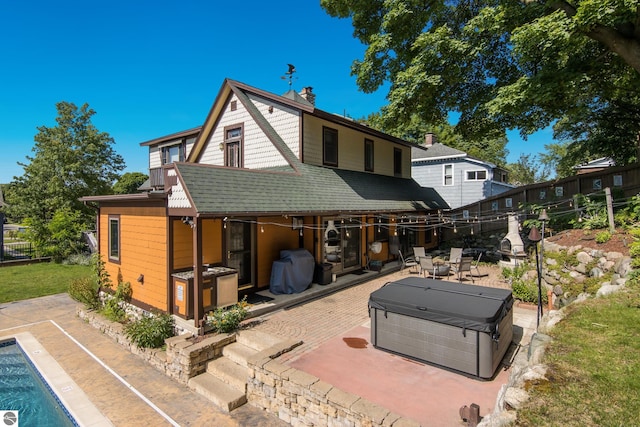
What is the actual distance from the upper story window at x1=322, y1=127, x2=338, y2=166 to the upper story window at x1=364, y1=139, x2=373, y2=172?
2226mm

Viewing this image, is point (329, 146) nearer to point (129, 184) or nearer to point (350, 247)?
point (350, 247)

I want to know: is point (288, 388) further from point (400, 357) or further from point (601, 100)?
point (601, 100)

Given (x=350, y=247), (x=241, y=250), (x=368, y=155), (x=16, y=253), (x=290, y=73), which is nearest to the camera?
(x=241, y=250)

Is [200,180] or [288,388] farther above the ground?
[200,180]

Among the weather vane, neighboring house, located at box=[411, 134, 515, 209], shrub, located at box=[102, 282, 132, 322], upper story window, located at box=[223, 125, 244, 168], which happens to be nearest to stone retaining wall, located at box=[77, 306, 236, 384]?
shrub, located at box=[102, 282, 132, 322]

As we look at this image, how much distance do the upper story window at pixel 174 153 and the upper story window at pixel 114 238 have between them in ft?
26.9

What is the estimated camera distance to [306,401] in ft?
16.5

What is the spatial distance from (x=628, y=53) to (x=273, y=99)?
12.0m

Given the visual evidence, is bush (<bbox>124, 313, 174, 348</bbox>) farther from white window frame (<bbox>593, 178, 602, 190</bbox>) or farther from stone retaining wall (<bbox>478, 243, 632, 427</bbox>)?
white window frame (<bbox>593, 178, 602, 190</bbox>)

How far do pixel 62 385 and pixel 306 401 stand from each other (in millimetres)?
5248

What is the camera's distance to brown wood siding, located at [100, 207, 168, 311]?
839 centimetres

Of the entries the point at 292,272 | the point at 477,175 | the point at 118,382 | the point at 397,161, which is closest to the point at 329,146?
the point at 292,272

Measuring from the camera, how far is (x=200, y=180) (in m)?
7.70

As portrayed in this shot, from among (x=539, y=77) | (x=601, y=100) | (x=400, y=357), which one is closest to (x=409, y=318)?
(x=400, y=357)
